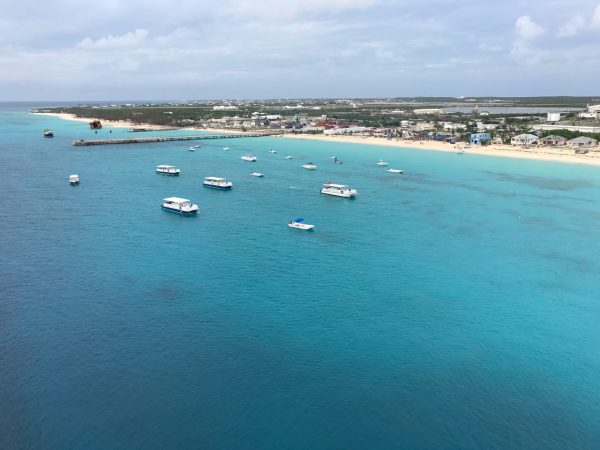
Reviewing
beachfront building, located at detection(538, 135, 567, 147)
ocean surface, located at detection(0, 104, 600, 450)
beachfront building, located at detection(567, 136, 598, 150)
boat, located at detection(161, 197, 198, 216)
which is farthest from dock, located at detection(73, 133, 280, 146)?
beachfront building, located at detection(567, 136, 598, 150)

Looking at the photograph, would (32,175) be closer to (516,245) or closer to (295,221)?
(295,221)

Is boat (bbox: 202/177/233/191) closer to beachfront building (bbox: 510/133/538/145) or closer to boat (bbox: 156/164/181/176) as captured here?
boat (bbox: 156/164/181/176)

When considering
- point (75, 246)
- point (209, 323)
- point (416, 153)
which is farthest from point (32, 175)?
point (416, 153)

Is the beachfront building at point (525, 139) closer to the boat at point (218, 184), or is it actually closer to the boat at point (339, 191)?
the boat at point (339, 191)

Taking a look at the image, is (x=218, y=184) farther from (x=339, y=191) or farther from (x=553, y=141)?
(x=553, y=141)

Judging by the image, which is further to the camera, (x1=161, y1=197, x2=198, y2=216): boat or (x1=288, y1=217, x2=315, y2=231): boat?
(x1=161, y1=197, x2=198, y2=216): boat

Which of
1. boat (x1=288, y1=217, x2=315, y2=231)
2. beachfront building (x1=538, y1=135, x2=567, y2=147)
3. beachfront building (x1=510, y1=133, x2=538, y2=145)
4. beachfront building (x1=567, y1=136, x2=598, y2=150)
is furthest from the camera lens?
beachfront building (x1=510, y1=133, x2=538, y2=145)

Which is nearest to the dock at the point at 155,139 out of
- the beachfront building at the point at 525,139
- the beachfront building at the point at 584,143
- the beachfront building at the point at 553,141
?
the beachfront building at the point at 525,139
